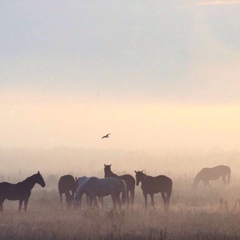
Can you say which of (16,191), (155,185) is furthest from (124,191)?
(16,191)

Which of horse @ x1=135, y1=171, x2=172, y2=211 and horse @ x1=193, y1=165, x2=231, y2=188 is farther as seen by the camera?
horse @ x1=193, y1=165, x2=231, y2=188

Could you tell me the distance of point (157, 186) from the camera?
26.2 meters

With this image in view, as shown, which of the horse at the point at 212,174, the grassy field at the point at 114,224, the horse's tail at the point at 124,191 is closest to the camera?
the grassy field at the point at 114,224

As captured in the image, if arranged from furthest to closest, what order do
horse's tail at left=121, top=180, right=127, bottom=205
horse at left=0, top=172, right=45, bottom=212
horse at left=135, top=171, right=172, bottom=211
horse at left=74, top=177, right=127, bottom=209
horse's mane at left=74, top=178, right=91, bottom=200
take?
1. horse at left=135, top=171, right=172, bottom=211
2. horse's tail at left=121, top=180, right=127, bottom=205
3. horse at left=74, top=177, right=127, bottom=209
4. horse's mane at left=74, top=178, right=91, bottom=200
5. horse at left=0, top=172, right=45, bottom=212

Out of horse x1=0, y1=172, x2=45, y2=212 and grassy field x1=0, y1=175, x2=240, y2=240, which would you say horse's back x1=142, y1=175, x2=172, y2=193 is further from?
horse x1=0, y1=172, x2=45, y2=212

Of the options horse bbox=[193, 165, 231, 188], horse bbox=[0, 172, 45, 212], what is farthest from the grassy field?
horse bbox=[193, 165, 231, 188]

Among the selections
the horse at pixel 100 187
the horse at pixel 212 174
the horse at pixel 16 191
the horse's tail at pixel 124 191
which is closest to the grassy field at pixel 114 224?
the horse at pixel 16 191

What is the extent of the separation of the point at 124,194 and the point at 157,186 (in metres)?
2.77

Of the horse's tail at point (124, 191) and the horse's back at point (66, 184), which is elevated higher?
the horse's back at point (66, 184)

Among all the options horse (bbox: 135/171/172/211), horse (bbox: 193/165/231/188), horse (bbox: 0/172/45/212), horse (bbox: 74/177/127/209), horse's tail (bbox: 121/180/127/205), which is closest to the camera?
horse (bbox: 0/172/45/212)

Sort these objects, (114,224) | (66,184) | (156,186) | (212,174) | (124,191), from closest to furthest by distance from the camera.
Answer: (114,224)
(124,191)
(66,184)
(156,186)
(212,174)

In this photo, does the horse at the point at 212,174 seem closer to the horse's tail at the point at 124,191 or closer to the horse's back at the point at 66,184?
the horse's back at the point at 66,184

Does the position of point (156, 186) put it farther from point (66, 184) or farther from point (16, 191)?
point (16, 191)

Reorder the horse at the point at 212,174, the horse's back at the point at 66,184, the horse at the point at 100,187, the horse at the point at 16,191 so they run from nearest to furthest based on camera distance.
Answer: the horse at the point at 16,191, the horse at the point at 100,187, the horse's back at the point at 66,184, the horse at the point at 212,174
